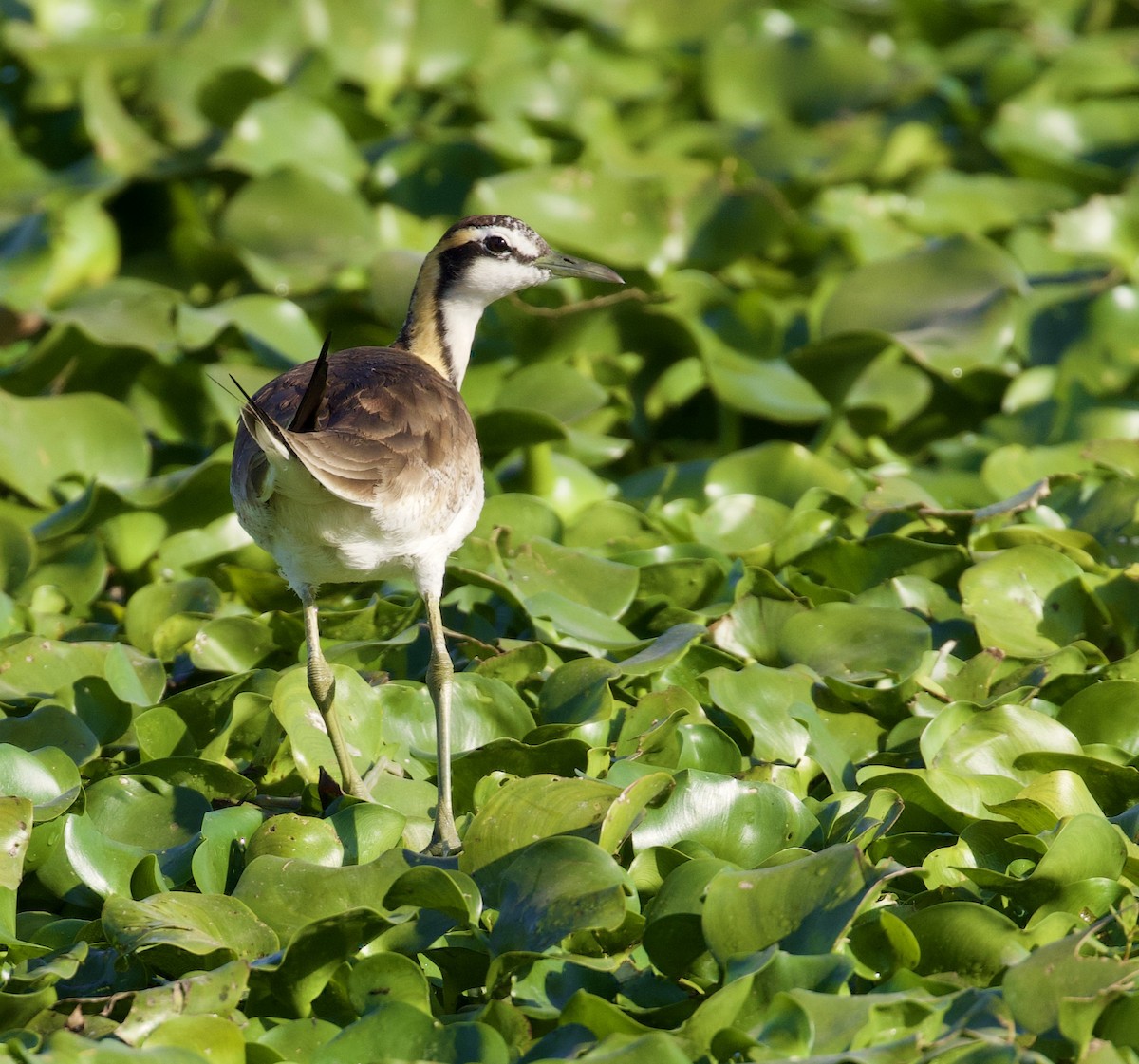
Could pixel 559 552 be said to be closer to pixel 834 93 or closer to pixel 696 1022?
pixel 696 1022

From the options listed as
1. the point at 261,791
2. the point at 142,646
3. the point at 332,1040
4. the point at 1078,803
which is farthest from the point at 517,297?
the point at 332,1040

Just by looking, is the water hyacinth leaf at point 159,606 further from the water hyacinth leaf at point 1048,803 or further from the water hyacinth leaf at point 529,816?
the water hyacinth leaf at point 1048,803

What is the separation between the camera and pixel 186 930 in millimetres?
3396

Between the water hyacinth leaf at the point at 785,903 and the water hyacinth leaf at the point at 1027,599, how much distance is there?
1.63 meters

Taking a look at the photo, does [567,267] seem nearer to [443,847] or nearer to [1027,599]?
[1027,599]

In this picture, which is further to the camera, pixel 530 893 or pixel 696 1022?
pixel 530 893

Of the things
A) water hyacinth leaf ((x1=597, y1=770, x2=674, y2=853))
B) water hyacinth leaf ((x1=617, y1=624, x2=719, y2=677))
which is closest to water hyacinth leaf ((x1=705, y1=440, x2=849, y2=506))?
water hyacinth leaf ((x1=617, y1=624, x2=719, y2=677))

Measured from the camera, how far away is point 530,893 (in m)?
3.47

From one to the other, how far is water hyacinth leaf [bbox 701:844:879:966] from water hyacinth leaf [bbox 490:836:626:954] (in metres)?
0.22

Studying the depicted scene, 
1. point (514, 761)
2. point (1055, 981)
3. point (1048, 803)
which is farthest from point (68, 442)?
point (1055, 981)

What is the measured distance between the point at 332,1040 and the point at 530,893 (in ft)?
1.70

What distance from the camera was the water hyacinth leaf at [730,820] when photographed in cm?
389

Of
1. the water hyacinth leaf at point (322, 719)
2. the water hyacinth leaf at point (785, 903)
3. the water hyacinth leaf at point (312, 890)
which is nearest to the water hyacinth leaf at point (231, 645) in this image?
the water hyacinth leaf at point (322, 719)

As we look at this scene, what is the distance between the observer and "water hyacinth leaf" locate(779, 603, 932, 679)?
4.64 metres
